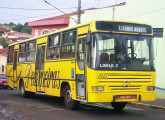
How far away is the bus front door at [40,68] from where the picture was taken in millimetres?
15688

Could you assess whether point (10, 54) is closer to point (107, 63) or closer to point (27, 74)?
point (27, 74)

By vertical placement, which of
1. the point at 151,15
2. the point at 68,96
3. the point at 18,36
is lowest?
the point at 68,96

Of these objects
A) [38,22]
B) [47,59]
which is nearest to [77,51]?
[47,59]

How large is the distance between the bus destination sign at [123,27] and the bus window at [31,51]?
6.73m

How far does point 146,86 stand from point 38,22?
26.8 m

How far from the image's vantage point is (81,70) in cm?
1168

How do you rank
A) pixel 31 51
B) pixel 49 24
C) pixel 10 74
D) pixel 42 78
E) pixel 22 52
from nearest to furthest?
1. pixel 42 78
2. pixel 31 51
3. pixel 22 52
4. pixel 10 74
5. pixel 49 24

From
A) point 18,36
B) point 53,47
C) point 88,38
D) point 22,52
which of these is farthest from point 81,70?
point 18,36

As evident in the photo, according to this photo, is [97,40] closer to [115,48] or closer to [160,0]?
[115,48]

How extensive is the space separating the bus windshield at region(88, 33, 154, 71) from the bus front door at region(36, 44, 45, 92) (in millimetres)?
5032

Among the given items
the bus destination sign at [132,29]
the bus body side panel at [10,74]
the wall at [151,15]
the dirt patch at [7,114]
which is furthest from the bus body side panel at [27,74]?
the wall at [151,15]

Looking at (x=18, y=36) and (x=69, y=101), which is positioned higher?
(x=18, y=36)

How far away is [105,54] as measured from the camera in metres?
11.0

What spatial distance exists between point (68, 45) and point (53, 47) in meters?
1.60
